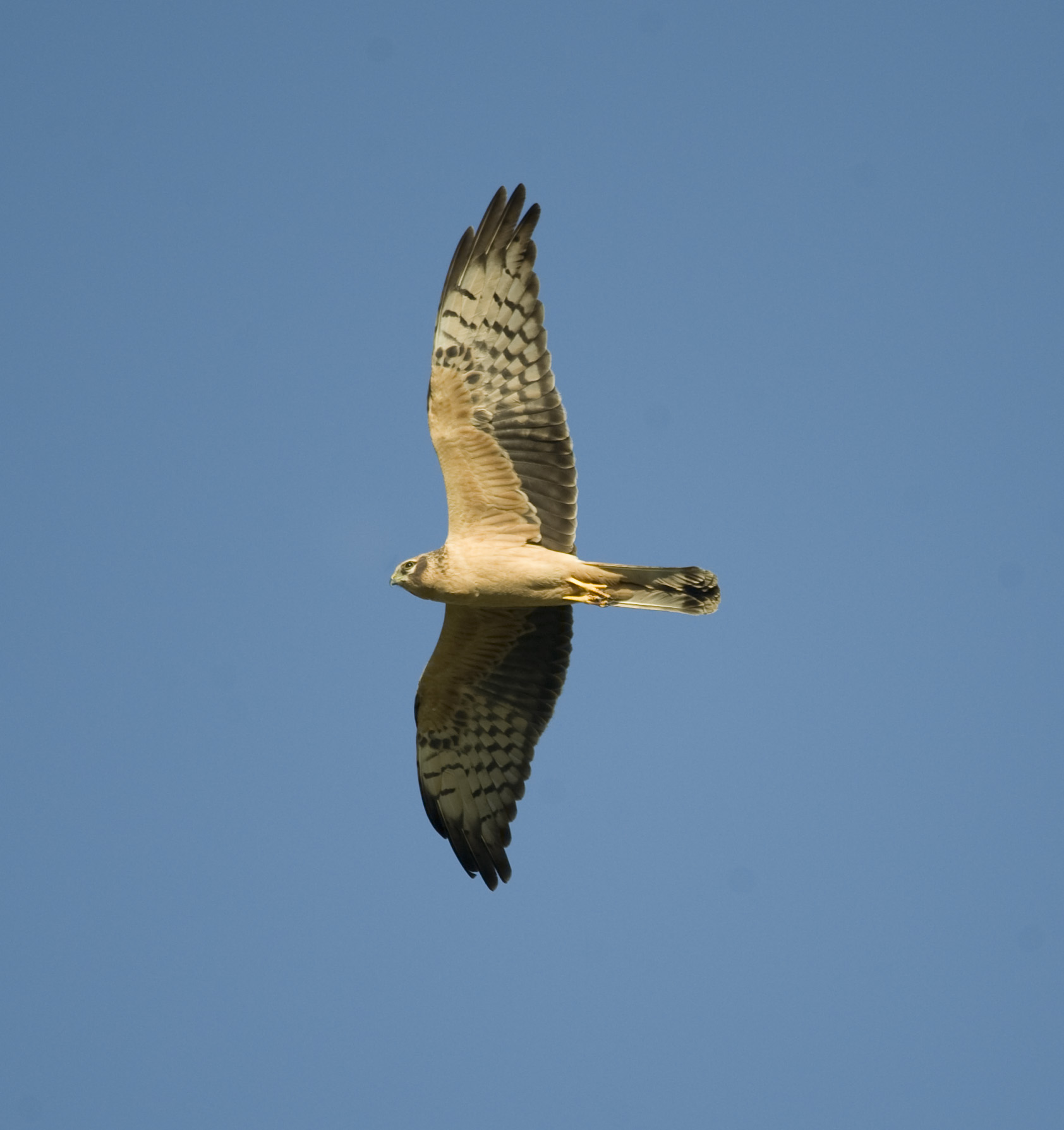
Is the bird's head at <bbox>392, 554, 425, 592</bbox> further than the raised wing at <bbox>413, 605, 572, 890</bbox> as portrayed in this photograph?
No

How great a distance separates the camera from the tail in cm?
1032

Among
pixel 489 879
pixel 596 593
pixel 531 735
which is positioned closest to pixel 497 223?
pixel 596 593

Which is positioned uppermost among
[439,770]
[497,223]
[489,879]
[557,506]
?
[497,223]

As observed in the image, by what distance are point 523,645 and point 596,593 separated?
44.0 inches

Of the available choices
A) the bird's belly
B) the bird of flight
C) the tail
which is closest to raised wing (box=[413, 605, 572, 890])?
the bird of flight

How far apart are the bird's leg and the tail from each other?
4 centimetres

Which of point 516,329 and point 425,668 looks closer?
point 516,329

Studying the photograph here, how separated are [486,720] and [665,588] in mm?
2000

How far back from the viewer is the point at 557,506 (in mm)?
10461

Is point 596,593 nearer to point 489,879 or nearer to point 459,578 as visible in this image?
point 459,578

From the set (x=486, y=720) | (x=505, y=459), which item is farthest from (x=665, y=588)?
(x=486, y=720)

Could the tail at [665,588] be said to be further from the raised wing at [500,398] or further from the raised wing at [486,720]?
the raised wing at [486,720]

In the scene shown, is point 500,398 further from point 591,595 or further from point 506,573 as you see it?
point 591,595

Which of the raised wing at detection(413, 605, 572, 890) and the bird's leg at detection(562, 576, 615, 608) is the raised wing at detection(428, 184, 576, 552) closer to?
the bird's leg at detection(562, 576, 615, 608)
